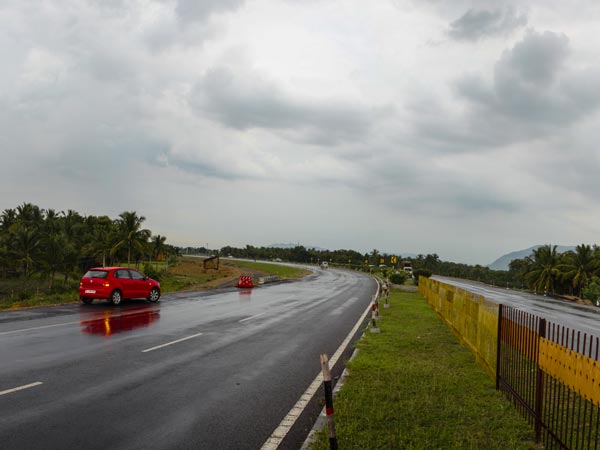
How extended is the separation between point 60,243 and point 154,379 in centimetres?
6415

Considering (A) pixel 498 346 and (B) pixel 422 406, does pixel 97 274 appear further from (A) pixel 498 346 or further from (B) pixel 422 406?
(A) pixel 498 346

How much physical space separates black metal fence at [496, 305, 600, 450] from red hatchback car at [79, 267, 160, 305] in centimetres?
1647

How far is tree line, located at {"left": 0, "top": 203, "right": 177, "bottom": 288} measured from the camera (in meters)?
64.0

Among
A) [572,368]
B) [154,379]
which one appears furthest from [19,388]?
[572,368]

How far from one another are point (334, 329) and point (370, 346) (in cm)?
321

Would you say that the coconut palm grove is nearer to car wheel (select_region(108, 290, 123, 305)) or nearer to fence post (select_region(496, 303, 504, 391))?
car wheel (select_region(108, 290, 123, 305))

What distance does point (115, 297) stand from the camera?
19.4m

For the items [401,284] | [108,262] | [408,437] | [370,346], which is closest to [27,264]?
[108,262]

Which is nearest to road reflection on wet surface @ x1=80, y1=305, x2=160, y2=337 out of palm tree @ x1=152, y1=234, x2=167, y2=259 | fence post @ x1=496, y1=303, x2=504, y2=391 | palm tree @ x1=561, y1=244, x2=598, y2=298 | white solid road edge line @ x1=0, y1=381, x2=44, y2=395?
white solid road edge line @ x1=0, y1=381, x2=44, y2=395

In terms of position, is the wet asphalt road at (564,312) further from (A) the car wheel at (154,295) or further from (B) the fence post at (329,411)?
(A) the car wheel at (154,295)

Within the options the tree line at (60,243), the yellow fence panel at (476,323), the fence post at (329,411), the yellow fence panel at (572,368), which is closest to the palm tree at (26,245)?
the tree line at (60,243)

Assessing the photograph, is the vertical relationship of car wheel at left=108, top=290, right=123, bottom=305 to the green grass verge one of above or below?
below

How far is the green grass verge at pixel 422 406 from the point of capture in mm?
5336

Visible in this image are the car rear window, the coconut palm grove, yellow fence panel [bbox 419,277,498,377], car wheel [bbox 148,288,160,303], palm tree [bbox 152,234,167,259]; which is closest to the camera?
yellow fence panel [bbox 419,277,498,377]
